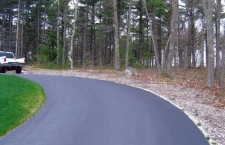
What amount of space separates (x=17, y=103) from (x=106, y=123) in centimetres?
378

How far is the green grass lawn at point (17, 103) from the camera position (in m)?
8.09

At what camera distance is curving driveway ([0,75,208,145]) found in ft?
22.0

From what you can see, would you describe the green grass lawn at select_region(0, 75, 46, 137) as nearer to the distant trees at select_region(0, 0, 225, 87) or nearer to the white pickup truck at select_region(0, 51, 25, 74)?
the white pickup truck at select_region(0, 51, 25, 74)

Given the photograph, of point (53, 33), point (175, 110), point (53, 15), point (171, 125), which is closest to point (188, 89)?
point (175, 110)

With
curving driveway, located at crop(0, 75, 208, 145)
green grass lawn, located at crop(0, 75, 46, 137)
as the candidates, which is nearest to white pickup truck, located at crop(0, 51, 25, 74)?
green grass lawn, located at crop(0, 75, 46, 137)

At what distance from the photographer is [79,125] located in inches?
309

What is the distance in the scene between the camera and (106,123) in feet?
26.3

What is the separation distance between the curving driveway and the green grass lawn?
0.29 m

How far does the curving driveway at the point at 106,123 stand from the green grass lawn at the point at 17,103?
0.29 metres

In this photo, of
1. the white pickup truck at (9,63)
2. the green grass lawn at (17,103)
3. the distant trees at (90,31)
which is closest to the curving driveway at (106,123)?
the green grass lawn at (17,103)

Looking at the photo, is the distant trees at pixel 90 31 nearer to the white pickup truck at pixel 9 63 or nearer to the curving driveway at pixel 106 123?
the white pickup truck at pixel 9 63

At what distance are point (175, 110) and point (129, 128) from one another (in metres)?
2.80

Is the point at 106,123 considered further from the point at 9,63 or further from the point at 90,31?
the point at 90,31

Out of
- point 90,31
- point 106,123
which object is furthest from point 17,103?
point 90,31
